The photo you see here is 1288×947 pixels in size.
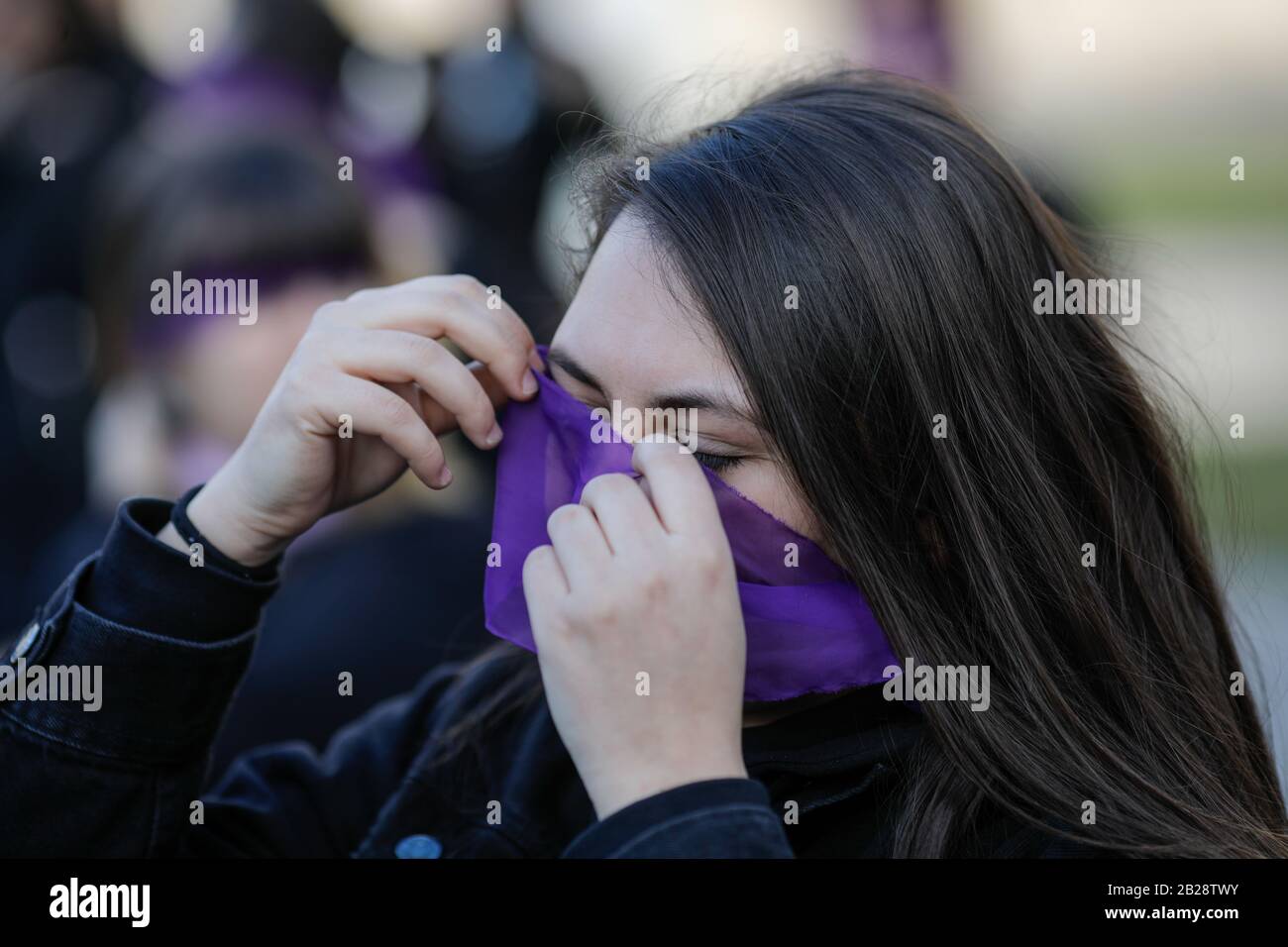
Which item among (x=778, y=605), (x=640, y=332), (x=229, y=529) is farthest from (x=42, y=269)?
(x=778, y=605)

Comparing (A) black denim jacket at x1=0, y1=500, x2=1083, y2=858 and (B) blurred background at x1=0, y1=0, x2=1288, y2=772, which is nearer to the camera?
(A) black denim jacket at x1=0, y1=500, x2=1083, y2=858

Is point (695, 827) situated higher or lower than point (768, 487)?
lower

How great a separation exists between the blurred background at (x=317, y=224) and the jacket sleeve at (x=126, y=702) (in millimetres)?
702

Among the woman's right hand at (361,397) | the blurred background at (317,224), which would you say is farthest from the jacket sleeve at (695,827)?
the blurred background at (317,224)

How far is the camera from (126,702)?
1.71m

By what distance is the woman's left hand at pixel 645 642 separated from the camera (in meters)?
1.36

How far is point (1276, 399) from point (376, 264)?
5836 millimetres

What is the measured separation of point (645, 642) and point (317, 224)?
5.94ft

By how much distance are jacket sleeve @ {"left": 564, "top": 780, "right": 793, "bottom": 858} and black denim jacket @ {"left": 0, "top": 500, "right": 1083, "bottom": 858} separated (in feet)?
0.81

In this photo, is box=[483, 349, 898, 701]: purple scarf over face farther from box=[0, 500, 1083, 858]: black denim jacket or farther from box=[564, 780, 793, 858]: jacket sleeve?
box=[564, 780, 793, 858]: jacket sleeve

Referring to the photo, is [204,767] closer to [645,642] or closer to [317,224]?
[645,642]

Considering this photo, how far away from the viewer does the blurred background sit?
2543 millimetres

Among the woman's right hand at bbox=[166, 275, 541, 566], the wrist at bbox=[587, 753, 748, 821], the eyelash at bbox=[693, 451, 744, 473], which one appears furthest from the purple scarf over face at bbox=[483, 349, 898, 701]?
the wrist at bbox=[587, 753, 748, 821]
